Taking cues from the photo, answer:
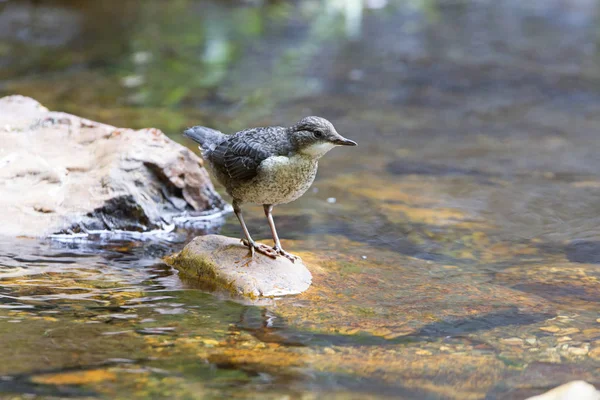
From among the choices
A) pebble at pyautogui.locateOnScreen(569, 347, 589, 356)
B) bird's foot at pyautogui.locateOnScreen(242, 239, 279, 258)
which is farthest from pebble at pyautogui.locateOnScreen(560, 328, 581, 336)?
bird's foot at pyautogui.locateOnScreen(242, 239, 279, 258)

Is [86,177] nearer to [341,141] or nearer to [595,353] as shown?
[341,141]

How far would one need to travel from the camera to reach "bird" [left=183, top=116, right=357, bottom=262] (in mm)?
4977

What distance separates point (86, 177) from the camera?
260 inches

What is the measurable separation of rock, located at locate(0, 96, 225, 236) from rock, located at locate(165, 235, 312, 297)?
1140mm

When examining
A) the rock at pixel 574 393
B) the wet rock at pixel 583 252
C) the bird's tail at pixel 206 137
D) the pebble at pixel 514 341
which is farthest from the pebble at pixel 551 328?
the bird's tail at pixel 206 137

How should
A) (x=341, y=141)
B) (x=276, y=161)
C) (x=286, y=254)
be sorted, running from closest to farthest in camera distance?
(x=341, y=141), (x=276, y=161), (x=286, y=254)

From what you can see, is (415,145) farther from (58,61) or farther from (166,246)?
(58,61)

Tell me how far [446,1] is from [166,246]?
20868mm

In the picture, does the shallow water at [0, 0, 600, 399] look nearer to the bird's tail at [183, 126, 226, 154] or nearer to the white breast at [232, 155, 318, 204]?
the white breast at [232, 155, 318, 204]

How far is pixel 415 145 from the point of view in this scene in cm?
992

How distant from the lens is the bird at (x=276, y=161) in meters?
4.98

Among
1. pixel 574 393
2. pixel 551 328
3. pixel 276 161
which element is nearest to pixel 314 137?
pixel 276 161

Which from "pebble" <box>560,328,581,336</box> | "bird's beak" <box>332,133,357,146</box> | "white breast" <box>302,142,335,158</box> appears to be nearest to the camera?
"pebble" <box>560,328,581,336</box>

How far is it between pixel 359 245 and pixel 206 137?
62.0 inches
